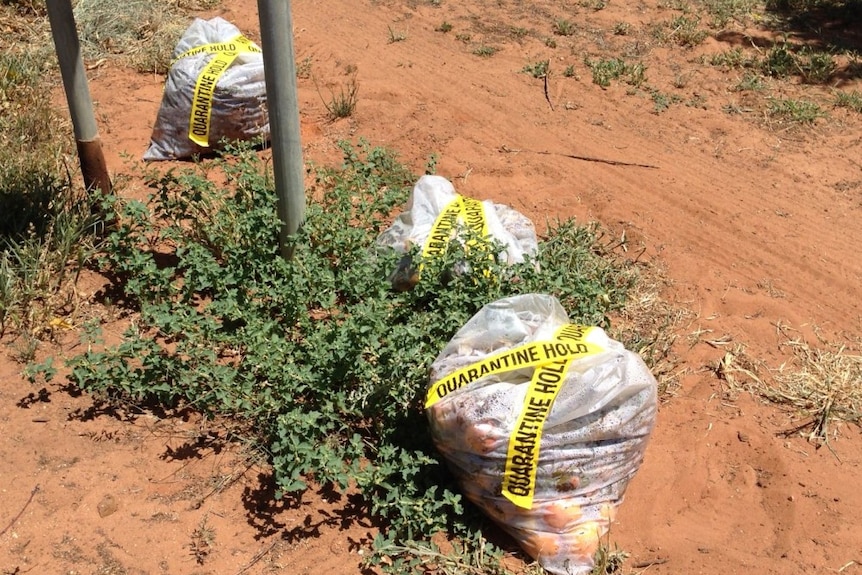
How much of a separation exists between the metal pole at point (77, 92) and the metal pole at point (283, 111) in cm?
100

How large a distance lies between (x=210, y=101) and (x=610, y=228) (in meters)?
2.51

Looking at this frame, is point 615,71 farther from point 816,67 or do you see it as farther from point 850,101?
point 850,101

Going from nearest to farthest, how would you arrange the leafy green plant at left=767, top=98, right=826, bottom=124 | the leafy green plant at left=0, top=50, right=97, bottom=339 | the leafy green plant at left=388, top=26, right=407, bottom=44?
the leafy green plant at left=0, top=50, right=97, bottom=339 → the leafy green plant at left=767, top=98, right=826, bottom=124 → the leafy green plant at left=388, top=26, right=407, bottom=44

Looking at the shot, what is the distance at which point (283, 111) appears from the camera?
3.65 metres

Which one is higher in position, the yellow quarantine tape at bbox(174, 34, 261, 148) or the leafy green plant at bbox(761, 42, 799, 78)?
the yellow quarantine tape at bbox(174, 34, 261, 148)

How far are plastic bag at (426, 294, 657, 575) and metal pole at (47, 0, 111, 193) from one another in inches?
Result: 90.7

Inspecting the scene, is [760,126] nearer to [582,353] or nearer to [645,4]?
[645,4]

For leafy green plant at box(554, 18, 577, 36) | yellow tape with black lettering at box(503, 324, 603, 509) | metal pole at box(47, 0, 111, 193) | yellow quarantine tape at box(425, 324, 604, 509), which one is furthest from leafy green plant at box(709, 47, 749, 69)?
metal pole at box(47, 0, 111, 193)

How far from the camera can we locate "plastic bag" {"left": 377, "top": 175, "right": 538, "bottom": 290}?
12.6 ft

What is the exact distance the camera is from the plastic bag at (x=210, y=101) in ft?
16.2

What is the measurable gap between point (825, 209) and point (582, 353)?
9.31ft

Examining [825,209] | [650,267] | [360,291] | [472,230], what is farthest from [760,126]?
[360,291]

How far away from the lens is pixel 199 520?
2.99m

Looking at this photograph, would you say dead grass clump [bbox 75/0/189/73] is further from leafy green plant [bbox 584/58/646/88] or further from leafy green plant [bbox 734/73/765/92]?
leafy green plant [bbox 734/73/765/92]
